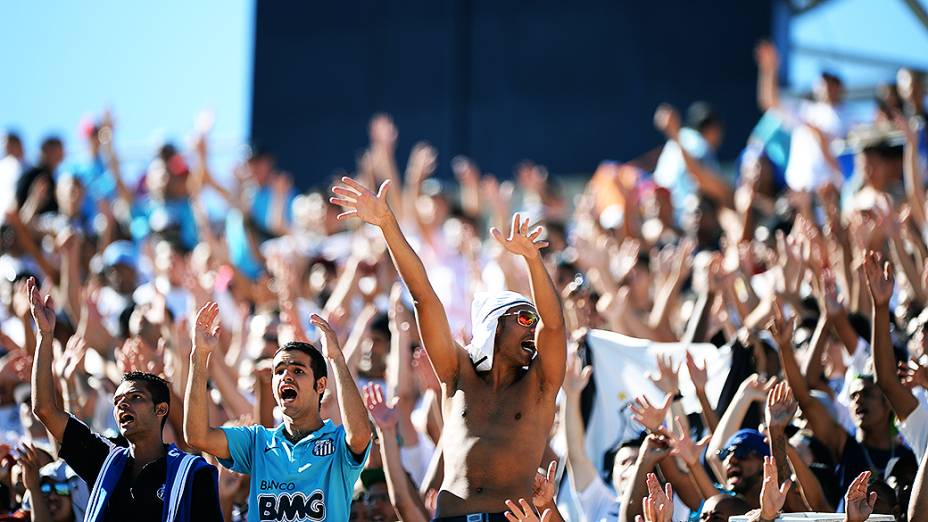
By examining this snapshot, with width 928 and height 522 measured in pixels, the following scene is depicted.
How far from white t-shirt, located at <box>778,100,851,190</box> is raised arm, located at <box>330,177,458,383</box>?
551 cm

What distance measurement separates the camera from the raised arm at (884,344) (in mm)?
6762

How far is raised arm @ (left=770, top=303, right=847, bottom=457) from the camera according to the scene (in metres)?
7.05

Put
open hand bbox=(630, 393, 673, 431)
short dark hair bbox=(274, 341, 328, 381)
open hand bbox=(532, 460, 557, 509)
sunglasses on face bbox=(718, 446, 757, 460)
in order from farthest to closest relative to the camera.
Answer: sunglasses on face bbox=(718, 446, 757, 460) < open hand bbox=(630, 393, 673, 431) < short dark hair bbox=(274, 341, 328, 381) < open hand bbox=(532, 460, 557, 509)

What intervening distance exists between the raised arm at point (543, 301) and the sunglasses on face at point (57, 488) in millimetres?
2477

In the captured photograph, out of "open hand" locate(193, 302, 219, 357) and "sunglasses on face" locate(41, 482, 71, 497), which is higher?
"open hand" locate(193, 302, 219, 357)

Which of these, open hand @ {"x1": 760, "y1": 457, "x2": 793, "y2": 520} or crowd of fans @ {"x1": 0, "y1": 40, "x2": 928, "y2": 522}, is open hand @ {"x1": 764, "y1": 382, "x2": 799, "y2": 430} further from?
open hand @ {"x1": 760, "y1": 457, "x2": 793, "y2": 520}

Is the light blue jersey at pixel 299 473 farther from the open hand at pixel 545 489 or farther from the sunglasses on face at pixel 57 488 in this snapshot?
the sunglasses on face at pixel 57 488

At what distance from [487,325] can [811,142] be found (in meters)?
6.13

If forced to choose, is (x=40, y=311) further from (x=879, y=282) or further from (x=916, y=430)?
(x=916, y=430)

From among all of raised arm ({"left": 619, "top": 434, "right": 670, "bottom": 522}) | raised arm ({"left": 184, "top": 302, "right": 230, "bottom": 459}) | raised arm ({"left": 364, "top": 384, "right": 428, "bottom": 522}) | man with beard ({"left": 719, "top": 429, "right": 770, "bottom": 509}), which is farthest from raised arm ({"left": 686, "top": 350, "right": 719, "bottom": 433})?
raised arm ({"left": 184, "top": 302, "right": 230, "bottom": 459})

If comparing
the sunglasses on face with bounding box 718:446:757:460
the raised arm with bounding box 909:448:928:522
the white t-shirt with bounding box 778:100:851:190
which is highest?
the white t-shirt with bounding box 778:100:851:190

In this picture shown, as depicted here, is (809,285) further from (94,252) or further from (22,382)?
(94,252)

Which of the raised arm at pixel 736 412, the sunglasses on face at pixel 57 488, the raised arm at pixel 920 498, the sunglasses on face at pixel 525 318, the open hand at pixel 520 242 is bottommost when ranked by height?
the raised arm at pixel 920 498

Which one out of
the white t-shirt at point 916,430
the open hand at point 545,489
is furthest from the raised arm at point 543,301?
the white t-shirt at point 916,430
